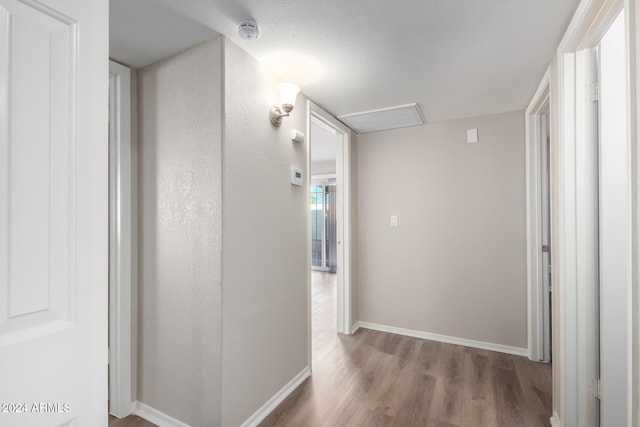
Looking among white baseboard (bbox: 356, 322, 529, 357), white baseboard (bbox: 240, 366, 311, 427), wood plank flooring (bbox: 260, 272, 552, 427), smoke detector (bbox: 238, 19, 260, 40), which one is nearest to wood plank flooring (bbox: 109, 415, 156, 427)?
white baseboard (bbox: 240, 366, 311, 427)

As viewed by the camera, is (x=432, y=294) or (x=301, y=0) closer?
(x=301, y=0)

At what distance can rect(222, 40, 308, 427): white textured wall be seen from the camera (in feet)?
5.36

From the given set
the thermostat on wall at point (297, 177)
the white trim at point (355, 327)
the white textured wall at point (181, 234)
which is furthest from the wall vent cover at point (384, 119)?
the white trim at point (355, 327)

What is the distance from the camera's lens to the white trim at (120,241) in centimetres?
185

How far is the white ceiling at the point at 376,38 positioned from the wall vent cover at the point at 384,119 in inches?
14.7

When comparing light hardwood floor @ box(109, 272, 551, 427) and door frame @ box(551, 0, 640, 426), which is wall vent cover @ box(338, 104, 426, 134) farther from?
light hardwood floor @ box(109, 272, 551, 427)

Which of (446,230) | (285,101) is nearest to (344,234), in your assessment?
(446,230)

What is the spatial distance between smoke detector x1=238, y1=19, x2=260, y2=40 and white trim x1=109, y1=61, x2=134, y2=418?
35.7 inches

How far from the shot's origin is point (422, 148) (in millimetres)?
3090

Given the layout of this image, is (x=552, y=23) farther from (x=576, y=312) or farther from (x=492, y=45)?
(x=576, y=312)

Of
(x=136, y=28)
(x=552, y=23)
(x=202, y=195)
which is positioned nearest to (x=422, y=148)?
(x=552, y=23)

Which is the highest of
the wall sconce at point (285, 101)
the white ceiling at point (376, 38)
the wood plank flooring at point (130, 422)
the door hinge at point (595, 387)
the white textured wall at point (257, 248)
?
the white ceiling at point (376, 38)

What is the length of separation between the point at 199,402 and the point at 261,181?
4.28 ft
